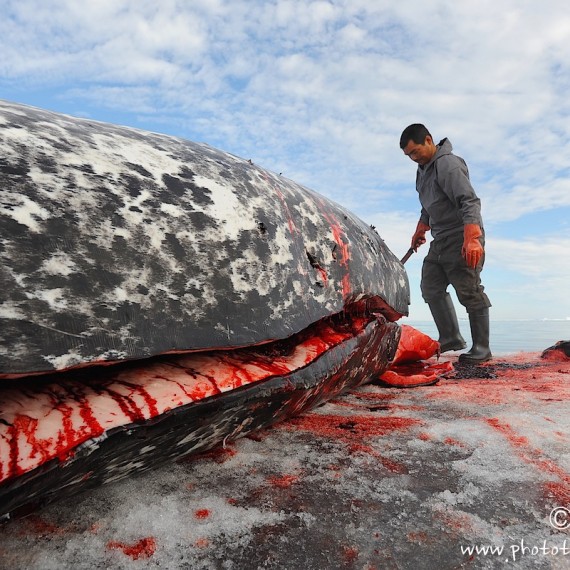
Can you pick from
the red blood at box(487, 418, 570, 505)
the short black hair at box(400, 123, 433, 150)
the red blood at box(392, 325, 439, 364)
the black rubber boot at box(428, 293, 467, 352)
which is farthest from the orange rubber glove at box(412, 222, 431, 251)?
the red blood at box(487, 418, 570, 505)

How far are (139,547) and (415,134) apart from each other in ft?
13.9

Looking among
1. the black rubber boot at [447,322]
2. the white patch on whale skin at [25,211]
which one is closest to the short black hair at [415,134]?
the black rubber boot at [447,322]

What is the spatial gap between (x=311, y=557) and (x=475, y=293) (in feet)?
13.3

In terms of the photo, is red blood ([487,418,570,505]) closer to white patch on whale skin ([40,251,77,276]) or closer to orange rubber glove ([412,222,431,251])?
white patch on whale skin ([40,251,77,276])

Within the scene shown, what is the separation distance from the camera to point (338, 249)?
1859mm

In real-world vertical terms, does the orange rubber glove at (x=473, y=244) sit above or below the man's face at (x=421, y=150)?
below

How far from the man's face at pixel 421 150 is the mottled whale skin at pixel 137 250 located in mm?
3038

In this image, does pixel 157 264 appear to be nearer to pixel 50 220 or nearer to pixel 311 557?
pixel 50 220

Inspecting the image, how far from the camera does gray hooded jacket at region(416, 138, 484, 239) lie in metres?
4.04

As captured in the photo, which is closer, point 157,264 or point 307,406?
point 157,264

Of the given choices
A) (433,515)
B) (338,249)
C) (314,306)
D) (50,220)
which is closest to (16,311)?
(50,220)

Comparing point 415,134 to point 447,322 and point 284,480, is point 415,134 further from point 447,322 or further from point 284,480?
point 284,480

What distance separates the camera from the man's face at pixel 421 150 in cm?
435

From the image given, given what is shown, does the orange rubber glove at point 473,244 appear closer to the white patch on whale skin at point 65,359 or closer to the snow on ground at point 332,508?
the snow on ground at point 332,508
